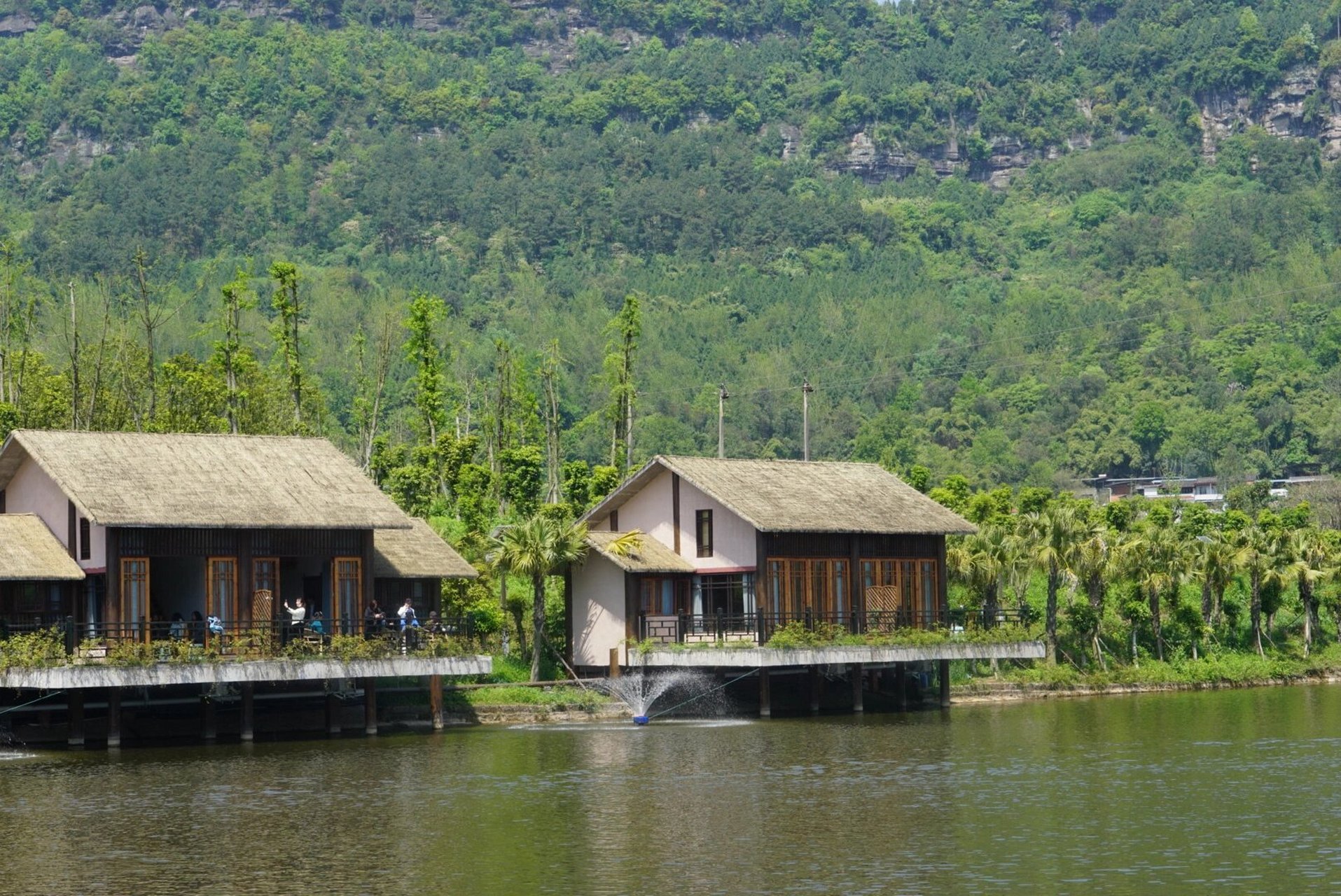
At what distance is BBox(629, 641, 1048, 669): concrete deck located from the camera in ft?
212

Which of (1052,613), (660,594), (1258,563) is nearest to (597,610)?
(660,594)

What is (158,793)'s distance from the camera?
4575cm

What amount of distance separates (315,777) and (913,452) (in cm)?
15345

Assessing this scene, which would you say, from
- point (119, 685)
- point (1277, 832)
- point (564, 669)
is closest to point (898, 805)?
point (1277, 832)

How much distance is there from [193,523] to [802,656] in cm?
1893

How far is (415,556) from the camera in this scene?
215 ft

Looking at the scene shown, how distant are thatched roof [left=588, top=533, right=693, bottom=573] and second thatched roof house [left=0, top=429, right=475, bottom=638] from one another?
834cm

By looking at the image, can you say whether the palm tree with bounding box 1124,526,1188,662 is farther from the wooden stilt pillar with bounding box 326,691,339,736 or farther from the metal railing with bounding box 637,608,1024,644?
the wooden stilt pillar with bounding box 326,691,339,736

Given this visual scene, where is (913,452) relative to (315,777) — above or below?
above

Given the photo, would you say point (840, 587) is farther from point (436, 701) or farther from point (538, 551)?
point (436, 701)

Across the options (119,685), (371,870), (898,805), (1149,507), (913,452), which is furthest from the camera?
(913,452)

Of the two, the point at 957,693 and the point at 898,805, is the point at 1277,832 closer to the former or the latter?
the point at 898,805

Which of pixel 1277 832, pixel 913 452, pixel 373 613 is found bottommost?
pixel 1277 832

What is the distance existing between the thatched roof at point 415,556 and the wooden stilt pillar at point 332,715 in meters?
4.83
